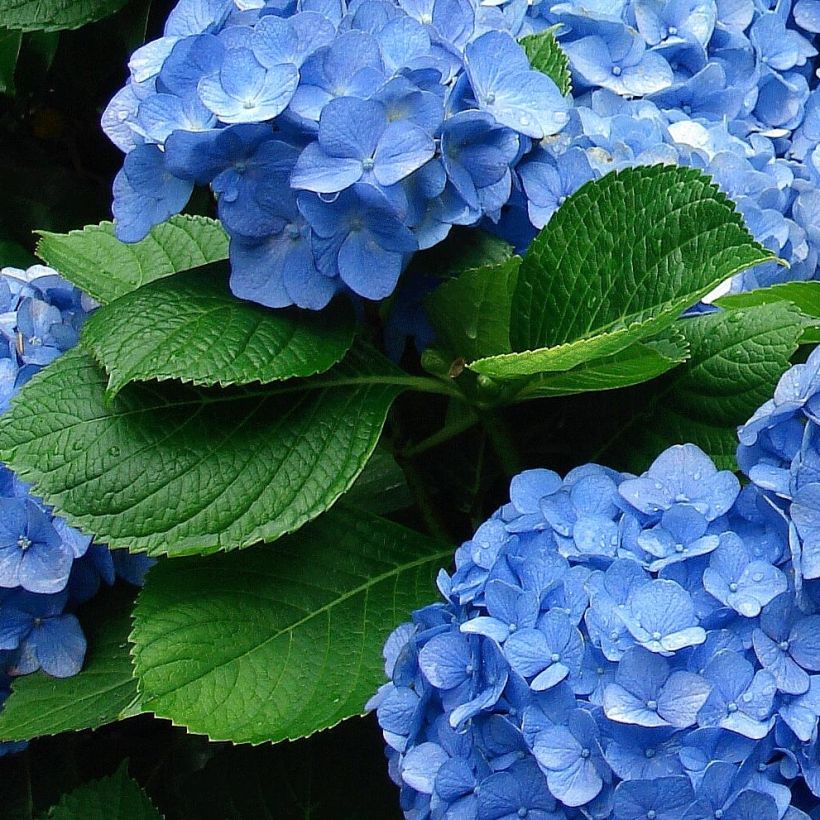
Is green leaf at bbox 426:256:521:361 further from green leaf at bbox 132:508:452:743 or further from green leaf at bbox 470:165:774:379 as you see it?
green leaf at bbox 132:508:452:743

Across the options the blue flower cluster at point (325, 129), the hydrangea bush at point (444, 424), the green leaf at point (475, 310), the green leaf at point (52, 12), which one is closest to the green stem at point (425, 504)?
the hydrangea bush at point (444, 424)

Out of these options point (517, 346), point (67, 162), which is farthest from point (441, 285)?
point (67, 162)

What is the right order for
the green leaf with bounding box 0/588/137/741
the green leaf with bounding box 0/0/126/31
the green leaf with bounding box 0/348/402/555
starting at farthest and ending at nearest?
1. the green leaf with bounding box 0/0/126/31
2. the green leaf with bounding box 0/588/137/741
3. the green leaf with bounding box 0/348/402/555

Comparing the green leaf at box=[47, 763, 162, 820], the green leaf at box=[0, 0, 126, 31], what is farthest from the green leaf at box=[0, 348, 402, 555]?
the green leaf at box=[0, 0, 126, 31]

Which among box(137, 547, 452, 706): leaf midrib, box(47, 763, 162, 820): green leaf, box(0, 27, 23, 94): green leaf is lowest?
box(47, 763, 162, 820): green leaf

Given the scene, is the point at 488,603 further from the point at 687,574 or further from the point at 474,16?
the point at 474,16

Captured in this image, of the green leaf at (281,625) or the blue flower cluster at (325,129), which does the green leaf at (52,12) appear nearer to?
the blue flower cluster at (325,129)
